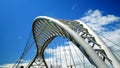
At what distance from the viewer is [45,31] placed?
137 ft

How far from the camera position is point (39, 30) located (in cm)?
4347

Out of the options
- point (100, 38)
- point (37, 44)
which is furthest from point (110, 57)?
point (37, 44)

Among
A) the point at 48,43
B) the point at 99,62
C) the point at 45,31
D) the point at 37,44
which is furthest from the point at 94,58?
the point at 37,44

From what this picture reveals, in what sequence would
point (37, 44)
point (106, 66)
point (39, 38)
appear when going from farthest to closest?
point (37, 44), point (39, 38), point (106, 66)

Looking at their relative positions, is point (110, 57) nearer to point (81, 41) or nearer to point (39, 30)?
point (81, 41)

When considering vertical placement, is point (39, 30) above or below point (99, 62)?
above

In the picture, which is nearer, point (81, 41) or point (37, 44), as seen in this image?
point (81, 41)

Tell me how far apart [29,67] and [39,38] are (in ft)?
45.5

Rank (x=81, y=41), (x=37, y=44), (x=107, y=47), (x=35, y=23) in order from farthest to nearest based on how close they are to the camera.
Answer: (x=37, y=44) < (x=35, y=23) < (x=107, y=47) < (x=81, y=41)

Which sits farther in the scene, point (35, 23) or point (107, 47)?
point (35, 23)

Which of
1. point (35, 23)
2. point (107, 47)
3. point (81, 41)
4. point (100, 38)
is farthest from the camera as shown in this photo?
point (35, 23)

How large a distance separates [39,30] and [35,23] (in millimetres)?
2567

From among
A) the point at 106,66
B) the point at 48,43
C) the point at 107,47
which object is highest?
the point at 48,43

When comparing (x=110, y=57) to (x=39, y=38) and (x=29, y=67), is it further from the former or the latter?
(x=29, y=67)
